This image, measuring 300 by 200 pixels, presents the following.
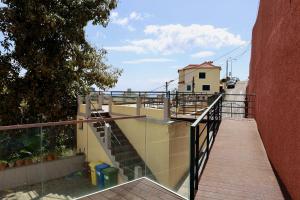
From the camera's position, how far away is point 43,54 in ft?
39.0

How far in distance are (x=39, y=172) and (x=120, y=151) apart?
4262 millimetres

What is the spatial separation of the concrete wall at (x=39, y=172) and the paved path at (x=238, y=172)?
3223 millimetres

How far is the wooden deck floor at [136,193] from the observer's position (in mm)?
4330

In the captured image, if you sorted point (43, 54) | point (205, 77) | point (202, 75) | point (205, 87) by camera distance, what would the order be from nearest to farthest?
point (43, 54), point (205, 77), point (202, 75), point (205, 87)

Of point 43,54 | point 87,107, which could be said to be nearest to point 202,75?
point 87,107

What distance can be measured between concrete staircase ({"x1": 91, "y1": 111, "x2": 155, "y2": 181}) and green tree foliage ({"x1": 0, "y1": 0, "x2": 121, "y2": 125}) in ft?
14.0

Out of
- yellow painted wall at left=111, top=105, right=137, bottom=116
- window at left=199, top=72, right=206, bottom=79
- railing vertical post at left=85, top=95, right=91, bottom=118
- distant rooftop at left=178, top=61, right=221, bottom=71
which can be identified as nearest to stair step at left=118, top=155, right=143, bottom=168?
yellow painted wall at left=111, top=105, right=137, bottom=116

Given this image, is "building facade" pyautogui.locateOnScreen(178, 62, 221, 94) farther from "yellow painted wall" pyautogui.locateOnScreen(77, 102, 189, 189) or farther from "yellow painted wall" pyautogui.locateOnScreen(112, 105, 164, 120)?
"yellow painted wall" pyautogui.locateOnScreen(77, 102, 189, 189)

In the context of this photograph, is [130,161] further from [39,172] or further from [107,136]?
[39,172]

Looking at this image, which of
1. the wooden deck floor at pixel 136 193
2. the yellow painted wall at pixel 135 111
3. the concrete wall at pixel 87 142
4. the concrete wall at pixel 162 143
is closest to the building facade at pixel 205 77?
the yellow painted wall at pixel 135 111

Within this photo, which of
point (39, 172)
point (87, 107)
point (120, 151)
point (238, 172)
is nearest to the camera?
point (238, 172)

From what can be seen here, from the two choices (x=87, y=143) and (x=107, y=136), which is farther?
(x=107, y=136)

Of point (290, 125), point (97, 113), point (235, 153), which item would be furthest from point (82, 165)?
point (97, 113)

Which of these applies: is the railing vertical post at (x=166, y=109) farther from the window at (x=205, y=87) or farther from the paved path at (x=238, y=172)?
the window at (x=205, y=87)
